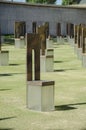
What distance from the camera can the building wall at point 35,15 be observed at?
44.0 metres

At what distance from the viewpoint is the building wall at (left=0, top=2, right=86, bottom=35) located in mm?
43969

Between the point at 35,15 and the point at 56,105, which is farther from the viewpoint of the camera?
the point at 35,15

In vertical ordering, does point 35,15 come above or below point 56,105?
above

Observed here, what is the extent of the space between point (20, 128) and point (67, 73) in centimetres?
767

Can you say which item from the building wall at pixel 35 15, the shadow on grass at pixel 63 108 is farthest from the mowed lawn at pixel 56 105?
the building wall at pixel 35 15

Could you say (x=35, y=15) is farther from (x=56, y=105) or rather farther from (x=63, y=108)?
(x=63, y=108)

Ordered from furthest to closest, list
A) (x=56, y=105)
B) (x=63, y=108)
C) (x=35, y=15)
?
(x=35, y=15) → (x=56, y=105) → (x=63, y=108)

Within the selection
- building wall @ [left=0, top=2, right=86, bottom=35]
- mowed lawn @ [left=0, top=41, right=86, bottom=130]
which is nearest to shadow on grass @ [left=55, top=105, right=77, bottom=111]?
mowed lawn @ [left=0, top=41, right=86, bottom=130]

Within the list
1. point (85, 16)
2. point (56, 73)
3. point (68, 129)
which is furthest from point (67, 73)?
point (85, 16)

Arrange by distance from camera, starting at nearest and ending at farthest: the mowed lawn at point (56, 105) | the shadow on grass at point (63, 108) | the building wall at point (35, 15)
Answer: the mowed lawn at point (56, 105) < the shadow on grass at point (63, 108) < the building wall at point (35, 15)

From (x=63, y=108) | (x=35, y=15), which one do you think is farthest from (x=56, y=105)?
(x=35, y=15)

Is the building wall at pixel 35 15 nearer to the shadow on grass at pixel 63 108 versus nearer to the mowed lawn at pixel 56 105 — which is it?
the mowed lawn at pixel 56 105

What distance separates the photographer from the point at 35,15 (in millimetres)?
46031

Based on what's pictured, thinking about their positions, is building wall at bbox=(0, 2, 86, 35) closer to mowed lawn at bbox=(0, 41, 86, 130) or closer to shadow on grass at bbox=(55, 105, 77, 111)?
mowed lawn at bbox=(0, 41, 86, 130)
